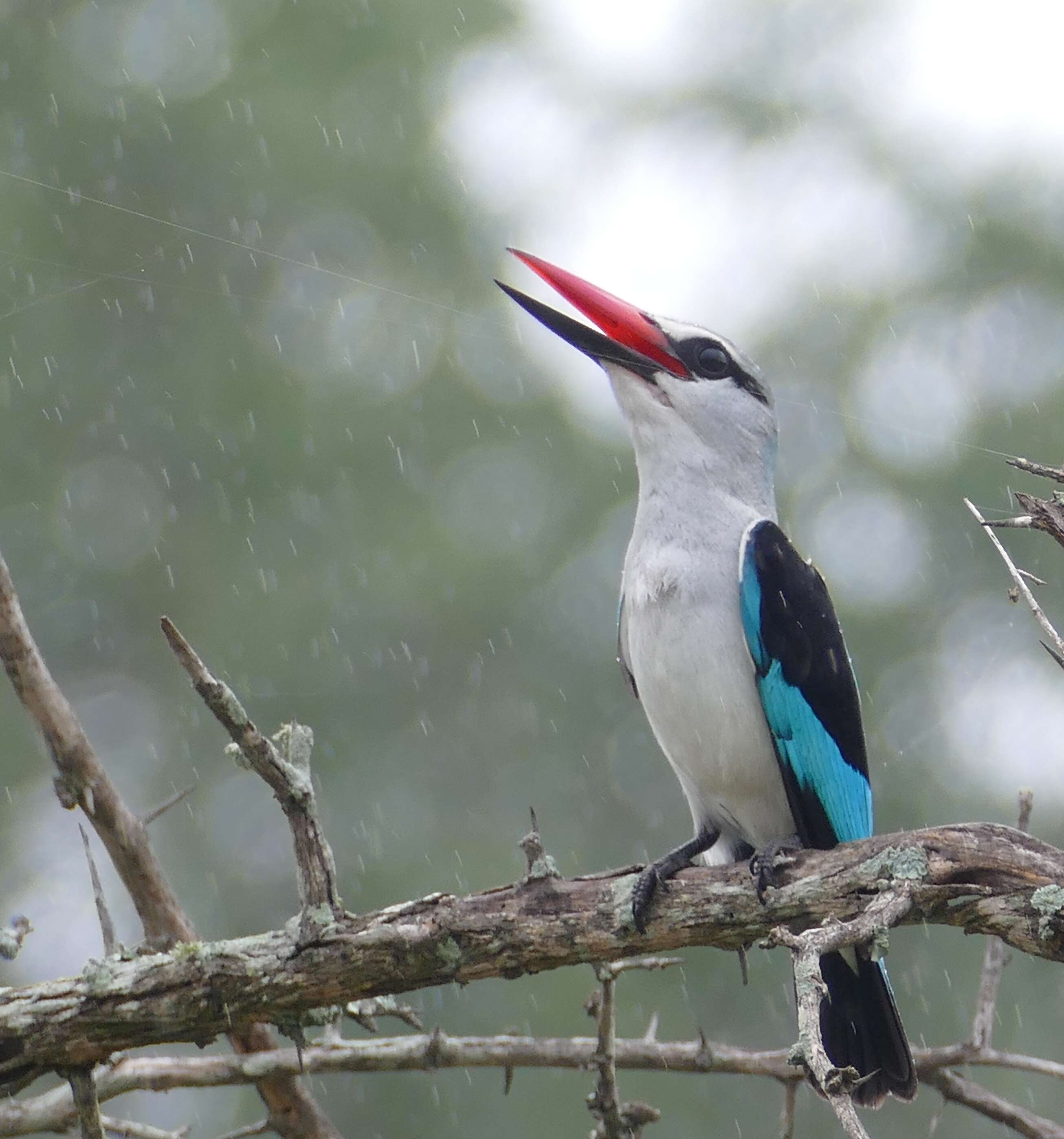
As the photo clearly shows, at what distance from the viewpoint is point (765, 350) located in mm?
7441

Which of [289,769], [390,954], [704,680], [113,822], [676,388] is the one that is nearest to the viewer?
[289,769]

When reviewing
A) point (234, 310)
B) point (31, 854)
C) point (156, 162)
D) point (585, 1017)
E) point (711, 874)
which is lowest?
point (585, 1017)

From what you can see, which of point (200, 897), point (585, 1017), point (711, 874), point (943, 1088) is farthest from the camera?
point (200, 897)

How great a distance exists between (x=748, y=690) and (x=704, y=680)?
0.34ft

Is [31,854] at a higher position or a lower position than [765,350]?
lower

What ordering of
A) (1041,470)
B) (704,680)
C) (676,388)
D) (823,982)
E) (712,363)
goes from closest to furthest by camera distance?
(823,982) < (1041,470) < (704,680) < (676,388) < (712,363)

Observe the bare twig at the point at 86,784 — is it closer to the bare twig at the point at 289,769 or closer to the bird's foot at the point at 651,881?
the bare twig at the point at 289,769

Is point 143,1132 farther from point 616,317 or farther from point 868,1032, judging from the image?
point 616,317

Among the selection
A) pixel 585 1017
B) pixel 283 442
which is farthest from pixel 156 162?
pixel 585 1017

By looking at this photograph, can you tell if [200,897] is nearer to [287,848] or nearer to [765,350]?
[287,848]

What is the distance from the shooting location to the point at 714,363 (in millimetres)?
3580

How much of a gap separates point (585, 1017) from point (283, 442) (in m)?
3.30

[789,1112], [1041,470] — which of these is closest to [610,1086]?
[789,1112]

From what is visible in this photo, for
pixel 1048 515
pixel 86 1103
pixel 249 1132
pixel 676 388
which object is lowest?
pixel 249 1132
